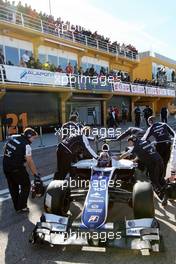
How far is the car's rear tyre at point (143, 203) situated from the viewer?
478cm

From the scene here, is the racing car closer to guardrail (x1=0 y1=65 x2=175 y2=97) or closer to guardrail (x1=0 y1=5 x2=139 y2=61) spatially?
guardrail (x1=0 y1=65 x2=175 y2=97)

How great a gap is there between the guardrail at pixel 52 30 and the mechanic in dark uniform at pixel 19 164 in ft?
54.7

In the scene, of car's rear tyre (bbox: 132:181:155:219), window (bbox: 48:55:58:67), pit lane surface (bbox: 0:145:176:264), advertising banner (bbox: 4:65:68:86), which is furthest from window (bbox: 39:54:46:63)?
car's rear tyre (bbox: 132:181:155:219)

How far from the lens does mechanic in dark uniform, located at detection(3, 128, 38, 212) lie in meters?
6.02

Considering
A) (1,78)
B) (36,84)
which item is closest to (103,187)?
(1,78)

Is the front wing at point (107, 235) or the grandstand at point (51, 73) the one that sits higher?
the grandstand at point (51, 73)

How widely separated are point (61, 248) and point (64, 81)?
18.1 metres

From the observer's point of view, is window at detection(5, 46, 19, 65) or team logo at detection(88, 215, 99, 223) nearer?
team logo at detection(88, 215, 99, 223)

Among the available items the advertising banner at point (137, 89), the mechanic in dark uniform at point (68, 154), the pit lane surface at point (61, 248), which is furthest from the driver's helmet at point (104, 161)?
the advertising banner at point (137, 89)

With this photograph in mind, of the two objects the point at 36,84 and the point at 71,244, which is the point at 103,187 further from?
the point at 36,84

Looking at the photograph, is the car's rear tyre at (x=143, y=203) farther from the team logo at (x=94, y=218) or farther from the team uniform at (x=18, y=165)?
the team uniform at (x=18, y=165)

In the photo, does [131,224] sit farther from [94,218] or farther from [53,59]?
[53,59]

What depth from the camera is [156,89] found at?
119 feet

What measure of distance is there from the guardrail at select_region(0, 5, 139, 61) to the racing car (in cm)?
1786
